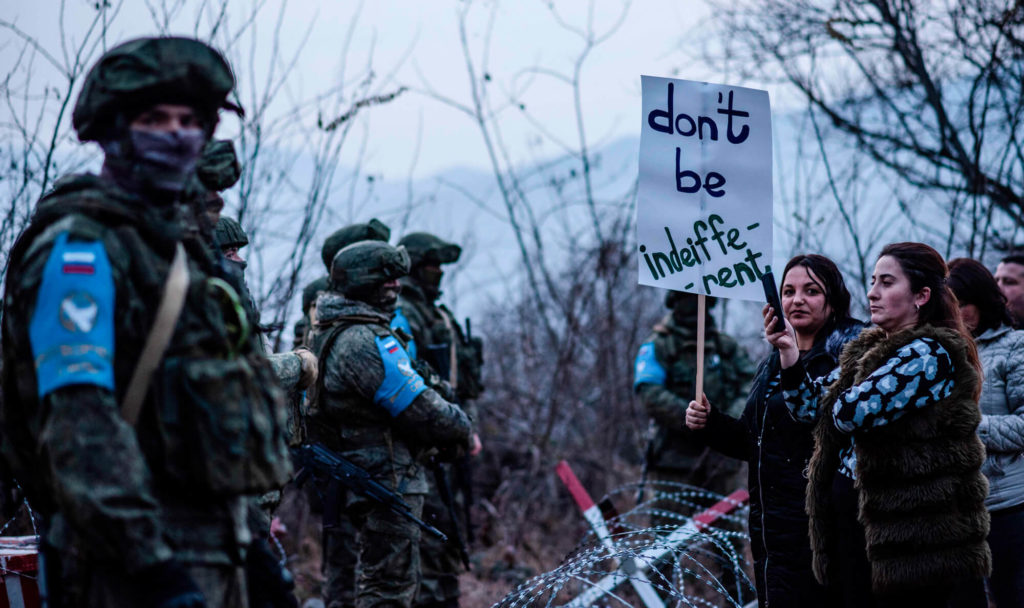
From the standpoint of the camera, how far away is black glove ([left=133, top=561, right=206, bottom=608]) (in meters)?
2.04

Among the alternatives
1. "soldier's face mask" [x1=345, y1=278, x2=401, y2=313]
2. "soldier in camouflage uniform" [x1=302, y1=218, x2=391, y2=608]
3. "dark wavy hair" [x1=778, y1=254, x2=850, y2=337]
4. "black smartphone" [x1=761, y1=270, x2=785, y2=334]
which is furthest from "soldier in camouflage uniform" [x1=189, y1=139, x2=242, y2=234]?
"soldier in camouflage uniform" [x1=302, y1=218, x2=391, y2=608]

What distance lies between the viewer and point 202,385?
2.21m

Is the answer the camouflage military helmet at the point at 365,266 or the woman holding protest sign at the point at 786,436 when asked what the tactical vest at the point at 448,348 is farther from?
the woman holding protest sign at the point at 786,436

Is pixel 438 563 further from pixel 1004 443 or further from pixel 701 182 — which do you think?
pixel 1004 443

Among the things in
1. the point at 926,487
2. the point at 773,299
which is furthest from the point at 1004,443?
the point at 773,299

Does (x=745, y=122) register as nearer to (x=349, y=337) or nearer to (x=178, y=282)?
(x=349, y=337)

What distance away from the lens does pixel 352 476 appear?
5.14m

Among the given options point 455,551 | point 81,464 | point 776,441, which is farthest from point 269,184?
point 81,464

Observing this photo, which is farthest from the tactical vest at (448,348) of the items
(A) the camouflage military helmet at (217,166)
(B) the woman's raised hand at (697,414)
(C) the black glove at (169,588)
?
(C) the black glove at (169,588)

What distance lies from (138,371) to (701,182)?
2717 mm

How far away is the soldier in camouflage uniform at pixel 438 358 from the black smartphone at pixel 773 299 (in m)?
2.52

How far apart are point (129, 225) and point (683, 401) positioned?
5532 millimetres

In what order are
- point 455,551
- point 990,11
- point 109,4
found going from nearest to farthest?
point 109,4 → point 455,551 → point 990,11

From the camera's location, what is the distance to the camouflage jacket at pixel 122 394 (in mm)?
2025
